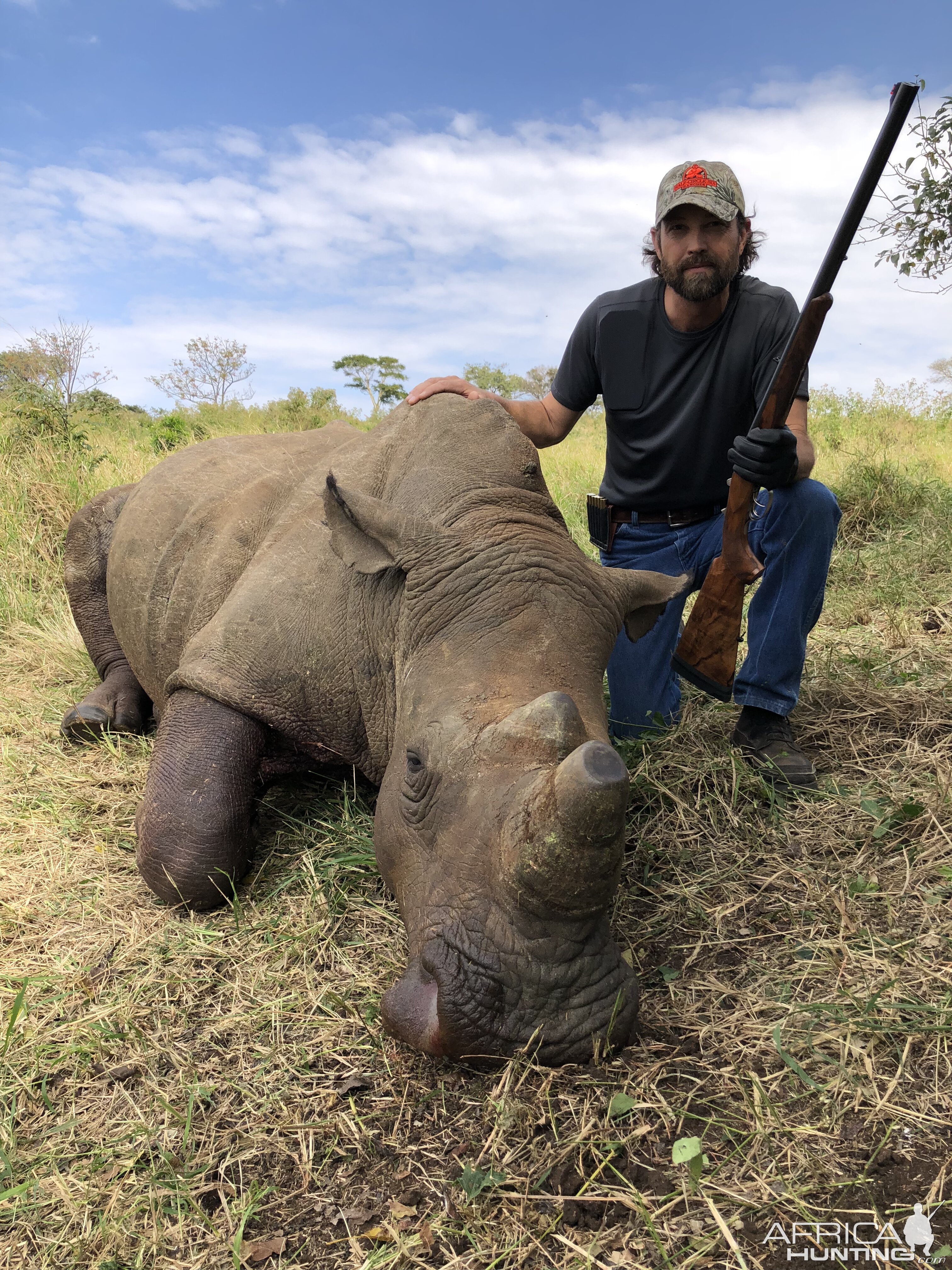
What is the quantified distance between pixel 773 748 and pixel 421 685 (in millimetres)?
2097

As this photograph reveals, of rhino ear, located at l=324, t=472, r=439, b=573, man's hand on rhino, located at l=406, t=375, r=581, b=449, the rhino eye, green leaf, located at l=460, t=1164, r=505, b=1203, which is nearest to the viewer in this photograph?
green leaf, located at l=460, t=1164, r=505, b=1203

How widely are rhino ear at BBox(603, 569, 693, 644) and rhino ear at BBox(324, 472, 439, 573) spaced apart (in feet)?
2.45

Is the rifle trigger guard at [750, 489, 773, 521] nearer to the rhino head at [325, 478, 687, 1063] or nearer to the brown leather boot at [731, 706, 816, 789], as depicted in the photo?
the brown leather boot at [731, 706, 816, 789]

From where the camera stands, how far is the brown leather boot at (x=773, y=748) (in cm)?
417

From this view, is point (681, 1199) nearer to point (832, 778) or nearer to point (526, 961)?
point (526, 961)

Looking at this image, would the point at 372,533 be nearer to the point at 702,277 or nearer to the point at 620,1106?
the point at 620,1106

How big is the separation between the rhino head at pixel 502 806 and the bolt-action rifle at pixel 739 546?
3.62 feet

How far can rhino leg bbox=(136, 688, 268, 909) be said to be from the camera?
142 inches

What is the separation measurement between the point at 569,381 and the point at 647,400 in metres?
0.56

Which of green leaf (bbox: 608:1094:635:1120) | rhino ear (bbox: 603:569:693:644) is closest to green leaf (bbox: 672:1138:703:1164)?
green leaf (bbox: 608:1094:635:1120)

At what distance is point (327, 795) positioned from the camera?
4.43 meters

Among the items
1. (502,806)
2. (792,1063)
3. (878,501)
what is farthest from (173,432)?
(792,1063)

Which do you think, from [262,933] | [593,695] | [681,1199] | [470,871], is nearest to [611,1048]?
[681,1199]

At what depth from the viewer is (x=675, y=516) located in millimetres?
5480
